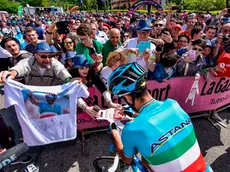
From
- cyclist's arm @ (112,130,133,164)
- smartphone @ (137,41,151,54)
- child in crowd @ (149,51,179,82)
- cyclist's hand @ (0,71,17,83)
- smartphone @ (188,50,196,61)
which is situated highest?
smartphone @ (137,41,151,54)

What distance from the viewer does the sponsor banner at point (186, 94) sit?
13.4ft

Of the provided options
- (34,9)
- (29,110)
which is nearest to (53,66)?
(29,110)

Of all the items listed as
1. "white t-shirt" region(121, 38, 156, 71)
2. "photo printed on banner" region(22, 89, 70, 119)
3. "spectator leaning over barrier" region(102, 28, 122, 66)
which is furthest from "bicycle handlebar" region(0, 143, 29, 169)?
"spectator leaning over barrier" region(102, 28, 122, 66)

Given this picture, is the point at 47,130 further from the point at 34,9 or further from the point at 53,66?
the point at 34,9

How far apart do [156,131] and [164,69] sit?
2.67 metres

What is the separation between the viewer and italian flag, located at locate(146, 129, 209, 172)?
66.1 inches

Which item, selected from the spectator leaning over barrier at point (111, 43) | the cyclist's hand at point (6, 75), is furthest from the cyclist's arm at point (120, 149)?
the spectator leaning over barrier at point (111, 43)

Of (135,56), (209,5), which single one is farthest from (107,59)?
(209,5)

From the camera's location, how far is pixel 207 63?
15.1 feet

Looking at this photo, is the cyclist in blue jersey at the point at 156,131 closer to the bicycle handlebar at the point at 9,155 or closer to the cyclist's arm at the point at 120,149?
the cyclist's arm at the point at 120,149

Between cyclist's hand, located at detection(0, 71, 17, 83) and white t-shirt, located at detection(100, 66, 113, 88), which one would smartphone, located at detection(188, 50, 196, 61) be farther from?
cyclist's hand, located at detection(0, 71, 17, 83)

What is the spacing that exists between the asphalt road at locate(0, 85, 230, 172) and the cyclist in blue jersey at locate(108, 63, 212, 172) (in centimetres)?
221

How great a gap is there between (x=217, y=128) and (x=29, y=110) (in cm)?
418

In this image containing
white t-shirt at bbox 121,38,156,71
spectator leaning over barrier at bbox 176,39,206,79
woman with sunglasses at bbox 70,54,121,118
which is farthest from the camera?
spectator leaning over barrier at bbox 176,39,206,79
